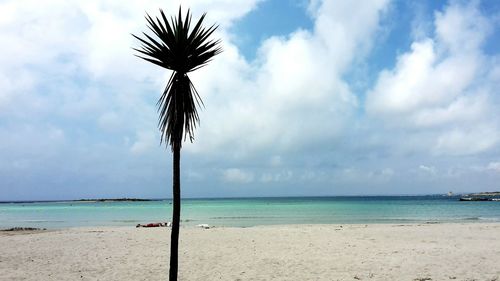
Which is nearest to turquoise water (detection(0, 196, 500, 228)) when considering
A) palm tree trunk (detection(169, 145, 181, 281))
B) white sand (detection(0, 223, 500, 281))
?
white sand (detection(0, 223, 500, 281))

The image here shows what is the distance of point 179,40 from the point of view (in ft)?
26.6

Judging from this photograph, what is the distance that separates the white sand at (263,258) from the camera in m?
13.1

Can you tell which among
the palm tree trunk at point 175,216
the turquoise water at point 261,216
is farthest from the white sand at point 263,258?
the turquoise water at point 261,216

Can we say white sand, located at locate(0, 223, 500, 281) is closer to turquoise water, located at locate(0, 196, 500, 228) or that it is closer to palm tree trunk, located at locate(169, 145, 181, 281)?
palm tree trunk, located at locate(169, 145, 181, 281)

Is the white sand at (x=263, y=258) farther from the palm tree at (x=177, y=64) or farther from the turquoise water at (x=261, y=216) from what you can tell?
the turquoise water at (x=261, y=216)

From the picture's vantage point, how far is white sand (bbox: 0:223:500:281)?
1310 centimetres

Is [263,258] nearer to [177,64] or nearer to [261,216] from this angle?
[177,64]

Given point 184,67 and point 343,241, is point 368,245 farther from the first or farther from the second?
point 184,67

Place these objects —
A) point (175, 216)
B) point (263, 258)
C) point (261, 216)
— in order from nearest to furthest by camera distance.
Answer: point (175, 216) < point (263, 258) < point (261, 216)

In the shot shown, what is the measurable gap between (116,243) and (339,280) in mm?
13799

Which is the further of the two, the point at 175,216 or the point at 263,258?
the point at 263,258

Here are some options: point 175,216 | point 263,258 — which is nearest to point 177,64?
point 175,216

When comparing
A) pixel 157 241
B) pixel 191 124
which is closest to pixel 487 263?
pixel 191 124

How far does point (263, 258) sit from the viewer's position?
16.3m
